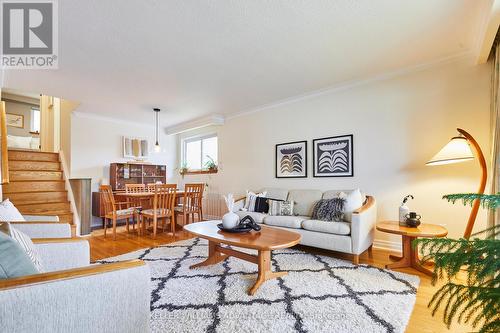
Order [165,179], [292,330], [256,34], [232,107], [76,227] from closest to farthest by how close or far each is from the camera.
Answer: [292,330] → [256,34] → [76,227] → [232,107] → [165,179]

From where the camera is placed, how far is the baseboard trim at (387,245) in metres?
3.19

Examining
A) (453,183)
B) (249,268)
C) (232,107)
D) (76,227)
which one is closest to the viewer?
(249,268)

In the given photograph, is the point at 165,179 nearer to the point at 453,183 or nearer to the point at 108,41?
the point at 108,41

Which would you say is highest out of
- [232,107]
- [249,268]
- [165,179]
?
[232,107]

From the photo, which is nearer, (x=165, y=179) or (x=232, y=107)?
(x=232, y=107)

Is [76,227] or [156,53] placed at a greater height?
[156,53]

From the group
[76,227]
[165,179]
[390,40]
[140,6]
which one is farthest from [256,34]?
[165,179]

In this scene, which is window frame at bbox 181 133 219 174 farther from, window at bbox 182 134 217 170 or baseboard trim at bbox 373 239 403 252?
baseboard trim at bbox 373 239 403 252

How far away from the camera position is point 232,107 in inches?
190

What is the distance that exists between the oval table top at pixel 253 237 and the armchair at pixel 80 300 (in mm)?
1124

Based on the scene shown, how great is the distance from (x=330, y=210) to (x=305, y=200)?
657 millimetres

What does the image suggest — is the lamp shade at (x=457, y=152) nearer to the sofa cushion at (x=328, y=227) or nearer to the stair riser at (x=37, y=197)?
the sofa cushion at (x=328, y=227)

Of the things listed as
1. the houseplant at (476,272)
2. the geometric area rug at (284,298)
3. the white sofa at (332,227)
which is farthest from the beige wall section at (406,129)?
the houseplant at (476,272)

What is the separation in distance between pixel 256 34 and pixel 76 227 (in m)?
4.29
